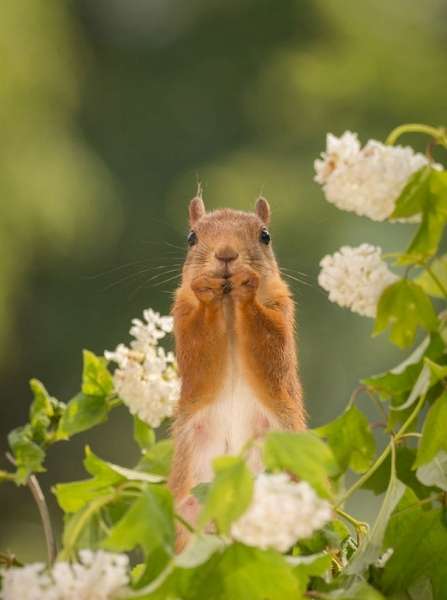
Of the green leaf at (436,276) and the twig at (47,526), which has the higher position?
the green leaf at (436,276)

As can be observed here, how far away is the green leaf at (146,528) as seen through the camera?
2.88 feet

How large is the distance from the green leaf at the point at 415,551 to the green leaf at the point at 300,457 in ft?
0.73

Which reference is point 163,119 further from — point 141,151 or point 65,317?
point 65,317

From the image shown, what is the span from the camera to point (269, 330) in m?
1.86

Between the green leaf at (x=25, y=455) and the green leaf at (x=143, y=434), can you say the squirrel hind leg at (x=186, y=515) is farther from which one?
the green leaf at (x=25, y=455)

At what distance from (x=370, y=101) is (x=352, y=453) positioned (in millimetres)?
8411

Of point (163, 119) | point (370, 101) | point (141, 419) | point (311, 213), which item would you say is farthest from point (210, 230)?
point (163, 119)

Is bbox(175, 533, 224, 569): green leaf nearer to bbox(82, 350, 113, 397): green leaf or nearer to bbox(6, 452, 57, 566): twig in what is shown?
bbox(6, 452, 57, 566): twig

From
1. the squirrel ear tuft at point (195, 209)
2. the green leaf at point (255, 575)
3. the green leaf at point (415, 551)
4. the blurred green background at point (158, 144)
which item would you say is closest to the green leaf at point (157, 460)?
the green leaf at point (415, 551)

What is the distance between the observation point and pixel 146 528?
877 millimetres

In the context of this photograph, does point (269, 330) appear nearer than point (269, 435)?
No

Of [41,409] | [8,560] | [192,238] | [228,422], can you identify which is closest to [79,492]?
[8,560]

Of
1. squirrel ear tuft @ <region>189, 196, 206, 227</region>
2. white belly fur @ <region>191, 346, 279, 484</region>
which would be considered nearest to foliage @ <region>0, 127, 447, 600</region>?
white belly fur @ <region>191, 346, 279, 484</region>

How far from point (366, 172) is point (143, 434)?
0.50 metres
